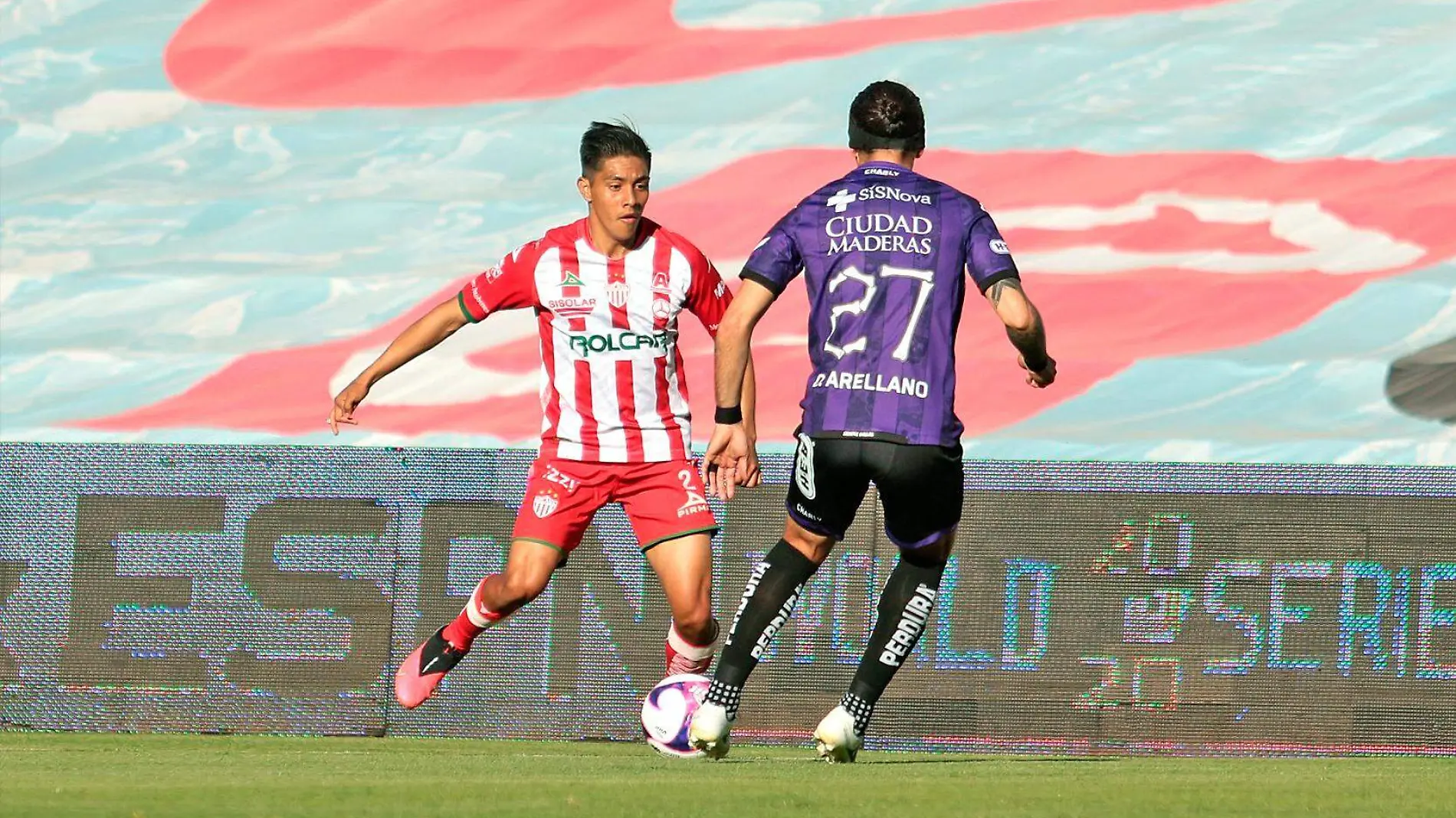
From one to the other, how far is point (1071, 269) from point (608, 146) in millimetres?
9415

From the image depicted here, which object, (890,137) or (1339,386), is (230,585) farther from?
(1339,386)

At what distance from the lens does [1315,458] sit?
12.5m

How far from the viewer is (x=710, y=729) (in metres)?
4.56

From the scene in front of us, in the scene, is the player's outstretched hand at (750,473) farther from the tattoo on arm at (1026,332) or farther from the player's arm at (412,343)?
Result: the player's arm at (412,343)

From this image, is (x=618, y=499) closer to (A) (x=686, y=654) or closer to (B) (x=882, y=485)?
(A) (x=686, y=654)

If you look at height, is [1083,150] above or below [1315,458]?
above

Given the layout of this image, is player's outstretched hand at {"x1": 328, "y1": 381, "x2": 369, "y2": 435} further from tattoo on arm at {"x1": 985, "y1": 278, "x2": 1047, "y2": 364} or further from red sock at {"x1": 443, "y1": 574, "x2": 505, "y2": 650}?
tattoo on arm at {"x1": 985, "y1": 278, "x2": 1047, "y2": 364}

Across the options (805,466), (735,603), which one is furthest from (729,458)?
(735,603)

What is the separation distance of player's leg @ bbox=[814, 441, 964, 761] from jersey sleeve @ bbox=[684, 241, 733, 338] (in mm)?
911

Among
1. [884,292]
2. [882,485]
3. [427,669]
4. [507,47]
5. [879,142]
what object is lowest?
[427,669]

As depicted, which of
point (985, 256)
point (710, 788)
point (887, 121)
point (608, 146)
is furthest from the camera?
point (608, 146)

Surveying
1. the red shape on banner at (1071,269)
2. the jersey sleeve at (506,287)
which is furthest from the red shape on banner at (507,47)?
the jersey sleeve at (506,287)

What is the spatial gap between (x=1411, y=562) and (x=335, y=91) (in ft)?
38.3

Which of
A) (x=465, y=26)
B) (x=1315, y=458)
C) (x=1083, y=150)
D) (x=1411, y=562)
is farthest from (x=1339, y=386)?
(x=465, y=26)
